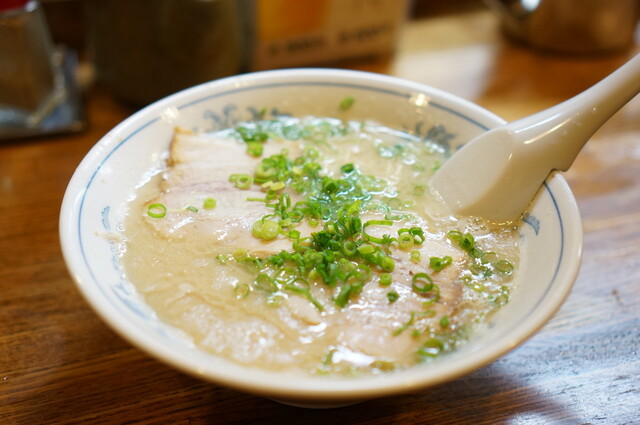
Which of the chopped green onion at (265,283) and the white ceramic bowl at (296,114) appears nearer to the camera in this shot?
the white ceramic bowl at (296,114)

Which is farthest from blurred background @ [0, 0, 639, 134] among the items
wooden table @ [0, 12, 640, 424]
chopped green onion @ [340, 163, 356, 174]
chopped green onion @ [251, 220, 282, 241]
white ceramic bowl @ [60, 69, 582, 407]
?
chopped green onion @ [251, 220, 282, 241]

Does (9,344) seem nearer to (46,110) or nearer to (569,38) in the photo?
(46,110)

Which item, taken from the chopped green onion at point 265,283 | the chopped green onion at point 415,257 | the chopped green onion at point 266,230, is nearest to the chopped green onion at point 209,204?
the chopped green onion at point 266,230

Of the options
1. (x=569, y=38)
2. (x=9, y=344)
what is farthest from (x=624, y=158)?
(x=9, y=344)

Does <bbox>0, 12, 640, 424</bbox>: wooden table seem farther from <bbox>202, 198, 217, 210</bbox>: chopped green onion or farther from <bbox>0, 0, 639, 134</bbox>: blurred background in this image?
<bbox>202, 198, 217, 210</bbox>: chopped green onion

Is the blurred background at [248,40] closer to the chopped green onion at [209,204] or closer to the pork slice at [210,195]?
the pork slice at [210,195]

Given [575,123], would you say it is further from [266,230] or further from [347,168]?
[266,230]
